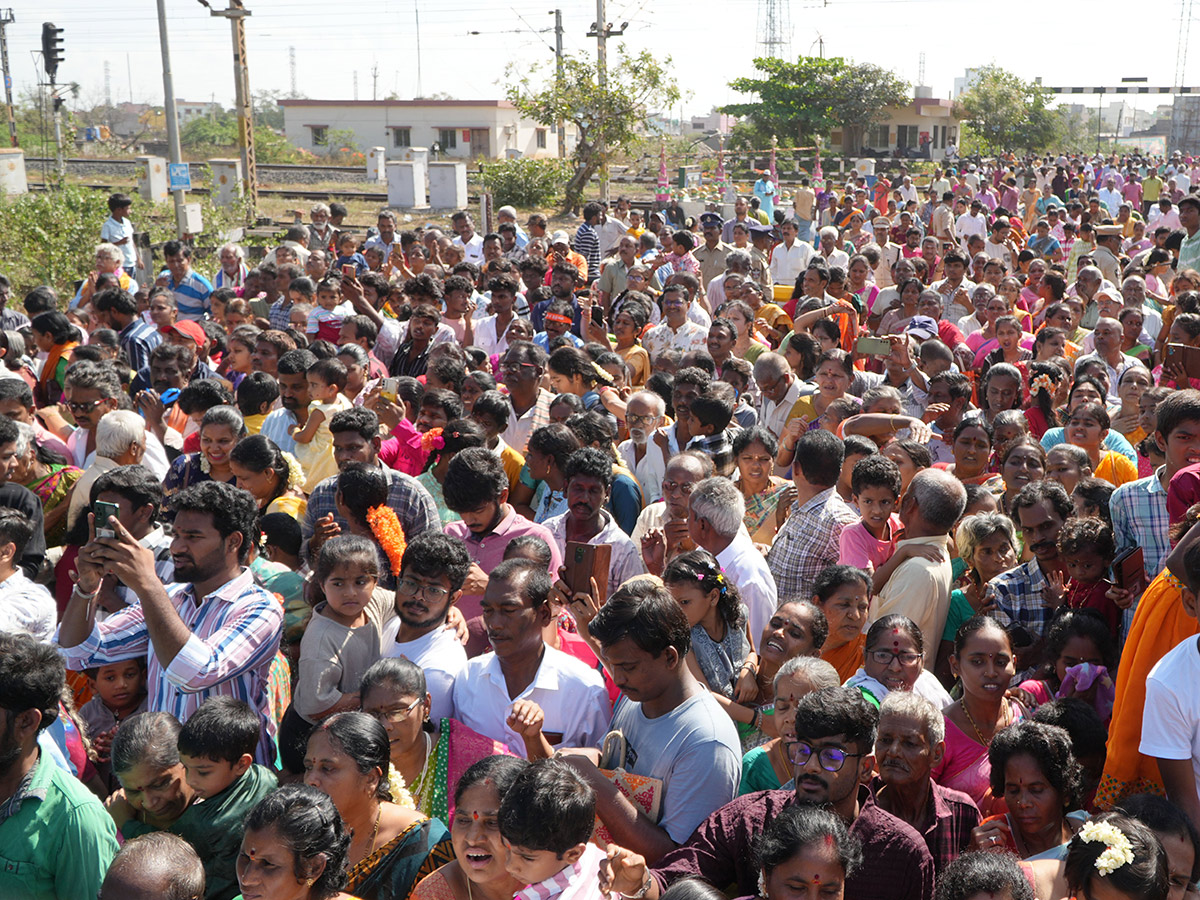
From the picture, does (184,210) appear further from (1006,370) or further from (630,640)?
(630,640)

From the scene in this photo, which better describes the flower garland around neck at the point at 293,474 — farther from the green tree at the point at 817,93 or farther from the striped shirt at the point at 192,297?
the green tree at the point at 817,93

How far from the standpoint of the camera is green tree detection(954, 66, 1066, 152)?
2530 inches

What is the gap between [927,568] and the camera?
14.4ft

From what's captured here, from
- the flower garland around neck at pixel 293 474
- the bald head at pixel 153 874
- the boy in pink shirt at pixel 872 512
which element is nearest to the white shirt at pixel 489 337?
the flower garland around neck at pixel 293 474

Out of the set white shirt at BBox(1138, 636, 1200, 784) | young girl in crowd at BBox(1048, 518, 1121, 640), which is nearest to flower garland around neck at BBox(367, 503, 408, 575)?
young girl in crowd at BBox(1048, 518, 1121, 640)

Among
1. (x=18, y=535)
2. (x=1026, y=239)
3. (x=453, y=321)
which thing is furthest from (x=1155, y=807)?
(x=1026, y=239)

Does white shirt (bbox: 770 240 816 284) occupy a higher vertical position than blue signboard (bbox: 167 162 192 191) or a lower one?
lower

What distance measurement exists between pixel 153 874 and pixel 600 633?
4.37 feet

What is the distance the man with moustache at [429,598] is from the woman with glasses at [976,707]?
1647mm

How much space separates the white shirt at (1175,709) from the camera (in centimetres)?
309

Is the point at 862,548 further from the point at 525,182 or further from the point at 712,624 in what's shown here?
the point at 525,182

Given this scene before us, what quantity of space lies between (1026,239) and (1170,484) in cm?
1391

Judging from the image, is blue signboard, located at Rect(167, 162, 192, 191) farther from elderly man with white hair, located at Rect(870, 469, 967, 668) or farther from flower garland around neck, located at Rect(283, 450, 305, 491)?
elderly man with white hair, located at Rect(870, 469, 967, 668)

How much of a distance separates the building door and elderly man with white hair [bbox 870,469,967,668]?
51132mm
